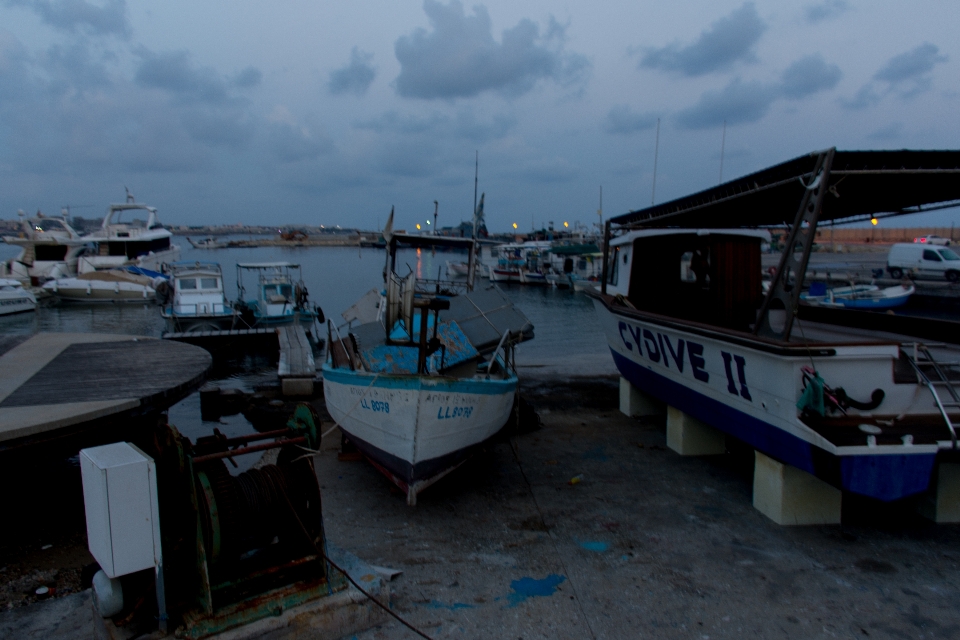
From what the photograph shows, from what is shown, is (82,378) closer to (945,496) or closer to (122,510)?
(122,510)

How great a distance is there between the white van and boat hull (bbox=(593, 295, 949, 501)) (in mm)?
29721

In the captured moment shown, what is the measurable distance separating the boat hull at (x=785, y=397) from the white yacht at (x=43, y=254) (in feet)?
155

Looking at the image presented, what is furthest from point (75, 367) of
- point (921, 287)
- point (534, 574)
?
point (921, 287)

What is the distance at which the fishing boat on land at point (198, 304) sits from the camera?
75.9ft

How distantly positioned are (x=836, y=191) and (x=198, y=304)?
22866mm

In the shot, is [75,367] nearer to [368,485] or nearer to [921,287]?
[368,485]

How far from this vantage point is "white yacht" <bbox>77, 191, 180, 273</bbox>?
1825 inches

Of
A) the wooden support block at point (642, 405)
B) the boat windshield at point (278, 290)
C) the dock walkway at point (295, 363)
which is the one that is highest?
the boat windshield at point (278, 290)

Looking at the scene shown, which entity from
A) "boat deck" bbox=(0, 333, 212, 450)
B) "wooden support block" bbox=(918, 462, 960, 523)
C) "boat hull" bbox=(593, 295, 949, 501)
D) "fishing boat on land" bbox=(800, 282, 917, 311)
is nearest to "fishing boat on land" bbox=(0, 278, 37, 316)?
"boat deck" bbox=(0, 333, 212, 450)

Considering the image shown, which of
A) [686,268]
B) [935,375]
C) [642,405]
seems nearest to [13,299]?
[642,405]

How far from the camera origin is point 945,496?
599 centimetres

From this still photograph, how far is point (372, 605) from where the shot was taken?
4.59 meters

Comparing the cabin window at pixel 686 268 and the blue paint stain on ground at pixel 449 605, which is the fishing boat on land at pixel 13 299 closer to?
the cabin window at pixel 686 268

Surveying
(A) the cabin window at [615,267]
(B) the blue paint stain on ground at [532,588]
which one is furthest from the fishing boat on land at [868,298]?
(B) the blue paint stain on ground at [532,588]
